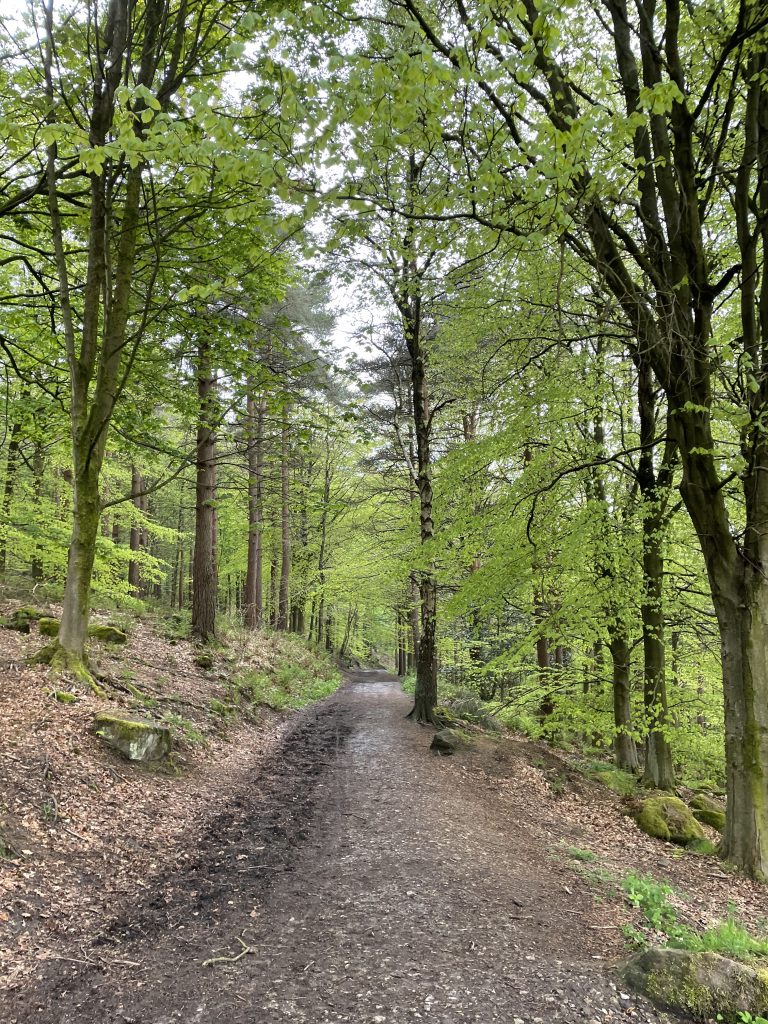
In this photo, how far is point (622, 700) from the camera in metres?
10.3

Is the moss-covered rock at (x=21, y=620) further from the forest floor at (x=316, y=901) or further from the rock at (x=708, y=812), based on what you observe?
the rock at (x=708, y=812)

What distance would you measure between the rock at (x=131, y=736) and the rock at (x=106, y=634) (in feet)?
12.1

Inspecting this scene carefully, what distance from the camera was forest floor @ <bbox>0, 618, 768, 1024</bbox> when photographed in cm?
301

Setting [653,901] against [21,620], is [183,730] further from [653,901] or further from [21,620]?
[653,901]

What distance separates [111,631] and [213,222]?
6.98 m

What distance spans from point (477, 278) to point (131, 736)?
25.5 feet

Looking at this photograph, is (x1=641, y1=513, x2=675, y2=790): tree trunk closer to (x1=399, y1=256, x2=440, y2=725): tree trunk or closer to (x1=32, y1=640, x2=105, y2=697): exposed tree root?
(x1=399, y1=256, x2=440, y2=725): tree trunk

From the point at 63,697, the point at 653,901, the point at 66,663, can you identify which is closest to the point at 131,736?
the point at 63,697

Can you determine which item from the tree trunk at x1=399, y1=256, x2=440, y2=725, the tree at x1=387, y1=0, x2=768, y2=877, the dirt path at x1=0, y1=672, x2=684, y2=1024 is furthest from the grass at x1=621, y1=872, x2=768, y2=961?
the tree trunk at x1=399, y1=256, x2=440, y2=725

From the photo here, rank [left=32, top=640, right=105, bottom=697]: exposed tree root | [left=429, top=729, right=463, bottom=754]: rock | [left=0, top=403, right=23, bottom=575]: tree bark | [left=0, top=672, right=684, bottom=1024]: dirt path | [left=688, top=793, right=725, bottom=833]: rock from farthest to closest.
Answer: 1. [left=0, top=403, right=23, bottom=575]: tree bark
2. [left=429, top=729, right=463, bottom=754]: rock
3. [left=688, top=793, right=725, bottom=833]: rock
4. [left=32, top=640, right=105, bottom=697]: exposed tree root
5. [left=0, top=672, right=684, bottom=1024]: dirt path

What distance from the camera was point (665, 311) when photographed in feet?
20.2

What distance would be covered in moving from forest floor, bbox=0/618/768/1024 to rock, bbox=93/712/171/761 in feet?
0.66

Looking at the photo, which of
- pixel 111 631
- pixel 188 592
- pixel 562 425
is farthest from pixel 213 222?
pixel 188 592

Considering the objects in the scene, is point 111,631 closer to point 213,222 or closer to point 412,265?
point 213,222
